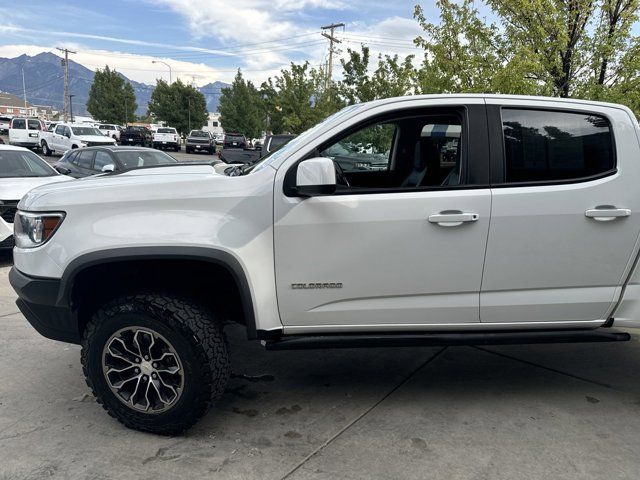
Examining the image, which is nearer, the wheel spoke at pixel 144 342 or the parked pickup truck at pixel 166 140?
the wheel spoke at pixel 144 342

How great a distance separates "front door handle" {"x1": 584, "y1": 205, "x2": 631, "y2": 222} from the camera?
2.86 metres

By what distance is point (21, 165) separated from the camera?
8094 mm

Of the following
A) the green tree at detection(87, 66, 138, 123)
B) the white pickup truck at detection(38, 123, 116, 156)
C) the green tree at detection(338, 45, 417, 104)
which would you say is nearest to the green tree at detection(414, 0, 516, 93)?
the green tree at detection(338, 45, 417, 104)

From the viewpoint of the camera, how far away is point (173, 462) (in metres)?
2.72

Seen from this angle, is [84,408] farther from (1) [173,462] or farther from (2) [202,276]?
(2) [202,276]

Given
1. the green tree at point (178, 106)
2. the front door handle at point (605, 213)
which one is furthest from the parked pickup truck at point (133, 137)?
the front door handle at point (605, 213)

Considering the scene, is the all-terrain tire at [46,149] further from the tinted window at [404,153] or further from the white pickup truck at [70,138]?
the tinted window at [404,153]

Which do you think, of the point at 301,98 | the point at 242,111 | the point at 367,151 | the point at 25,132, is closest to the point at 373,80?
the point at 301,98

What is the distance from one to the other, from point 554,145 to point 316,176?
149cm

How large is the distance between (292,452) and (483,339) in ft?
4.21

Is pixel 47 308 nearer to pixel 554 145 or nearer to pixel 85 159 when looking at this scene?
pixel 554 145

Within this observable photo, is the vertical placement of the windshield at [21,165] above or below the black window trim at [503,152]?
below

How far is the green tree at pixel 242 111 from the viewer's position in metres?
46.0

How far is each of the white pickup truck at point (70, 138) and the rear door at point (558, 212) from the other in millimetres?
23896
